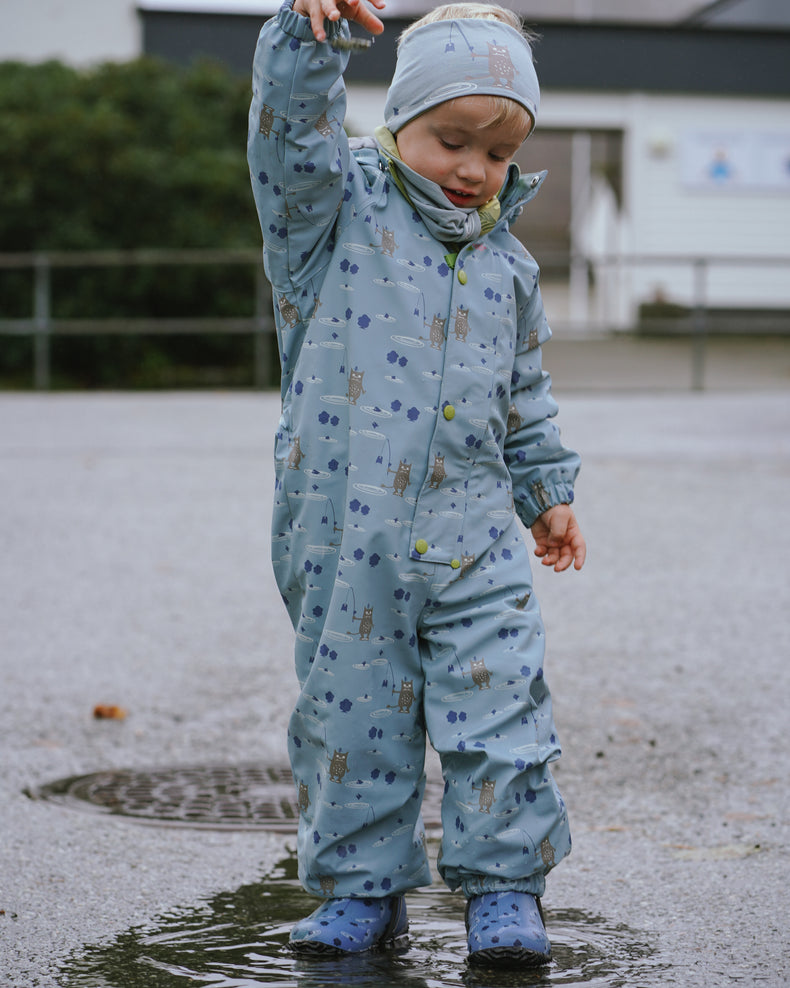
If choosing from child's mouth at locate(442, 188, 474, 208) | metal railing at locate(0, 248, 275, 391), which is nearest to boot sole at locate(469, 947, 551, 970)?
child's mouth at locate(442, 188, 474, 208)

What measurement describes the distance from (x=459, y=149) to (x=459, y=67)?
0.13m

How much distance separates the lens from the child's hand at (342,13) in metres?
2.38

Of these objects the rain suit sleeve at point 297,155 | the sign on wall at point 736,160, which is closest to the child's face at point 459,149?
the rain suit sleeve at point 297,155

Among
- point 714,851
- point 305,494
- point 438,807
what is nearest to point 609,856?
point 714,851

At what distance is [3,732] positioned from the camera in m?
4.04

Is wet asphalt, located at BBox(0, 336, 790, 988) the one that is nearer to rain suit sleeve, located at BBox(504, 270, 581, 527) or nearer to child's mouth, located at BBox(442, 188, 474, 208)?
rain suit sleeve, located at BBox(504, 270, 581, 527)

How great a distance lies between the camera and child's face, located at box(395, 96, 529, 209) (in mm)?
2578

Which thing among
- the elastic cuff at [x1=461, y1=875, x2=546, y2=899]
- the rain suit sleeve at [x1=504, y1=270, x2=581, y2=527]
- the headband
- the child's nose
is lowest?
→ the elastic cuff at [x1=461, y1=875, x2=546, y2=899]

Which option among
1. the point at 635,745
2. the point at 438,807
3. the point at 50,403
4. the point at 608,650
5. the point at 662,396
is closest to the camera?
the point at 438,807

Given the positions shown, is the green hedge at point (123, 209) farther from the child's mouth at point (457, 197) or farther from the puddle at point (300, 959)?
the puddle at point (300, 959)

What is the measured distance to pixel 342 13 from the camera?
2424mm

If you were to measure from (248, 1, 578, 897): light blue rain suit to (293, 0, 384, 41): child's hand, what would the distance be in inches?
2.2

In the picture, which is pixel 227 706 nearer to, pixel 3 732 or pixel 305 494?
pixel 3 732

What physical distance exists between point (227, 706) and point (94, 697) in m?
0.38
